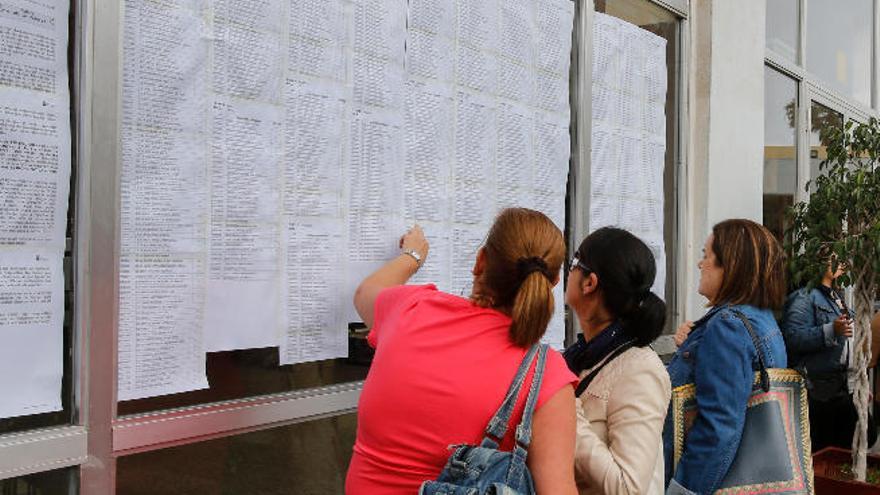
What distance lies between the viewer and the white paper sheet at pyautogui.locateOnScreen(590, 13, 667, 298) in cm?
400

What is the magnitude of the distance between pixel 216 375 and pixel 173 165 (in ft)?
1.95

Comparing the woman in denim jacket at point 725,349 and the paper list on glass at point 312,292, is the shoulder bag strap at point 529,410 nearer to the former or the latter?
the paper list on glass at point 312,292

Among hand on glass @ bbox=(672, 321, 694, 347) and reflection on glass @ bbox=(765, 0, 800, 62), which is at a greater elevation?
reflection on glass @ bbox=(765, 0, 800, 62)

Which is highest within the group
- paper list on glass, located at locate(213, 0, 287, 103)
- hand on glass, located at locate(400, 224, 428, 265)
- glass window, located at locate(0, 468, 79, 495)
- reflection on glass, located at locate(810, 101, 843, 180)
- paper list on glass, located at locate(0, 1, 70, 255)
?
reflection on glass, located at locate(810, 101, 843, 180)

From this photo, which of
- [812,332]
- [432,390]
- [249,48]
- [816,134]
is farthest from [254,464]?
[816,134]

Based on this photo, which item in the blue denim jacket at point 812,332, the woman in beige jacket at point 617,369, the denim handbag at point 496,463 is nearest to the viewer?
the denim handbag at point 496,463

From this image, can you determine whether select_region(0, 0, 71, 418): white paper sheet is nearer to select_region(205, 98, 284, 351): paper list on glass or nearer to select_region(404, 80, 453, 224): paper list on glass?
select_region(205, 98, 284, 351): paper list on glass

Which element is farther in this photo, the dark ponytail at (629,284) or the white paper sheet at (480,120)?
the white paper sheet at (480,120)

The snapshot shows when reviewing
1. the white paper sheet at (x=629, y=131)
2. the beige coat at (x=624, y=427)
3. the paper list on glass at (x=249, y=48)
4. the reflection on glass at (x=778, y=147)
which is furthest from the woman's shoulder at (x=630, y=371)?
the reflection on glass at (x=778, y=147)

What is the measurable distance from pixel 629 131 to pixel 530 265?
2.57 metres

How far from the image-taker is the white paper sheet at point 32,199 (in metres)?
1.85

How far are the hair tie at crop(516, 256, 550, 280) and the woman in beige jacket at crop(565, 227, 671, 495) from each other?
1.38ft

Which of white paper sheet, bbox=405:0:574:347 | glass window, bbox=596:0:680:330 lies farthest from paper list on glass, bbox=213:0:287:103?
glass window, bbox=596:0:680:330

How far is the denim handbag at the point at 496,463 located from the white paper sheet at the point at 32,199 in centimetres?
93
